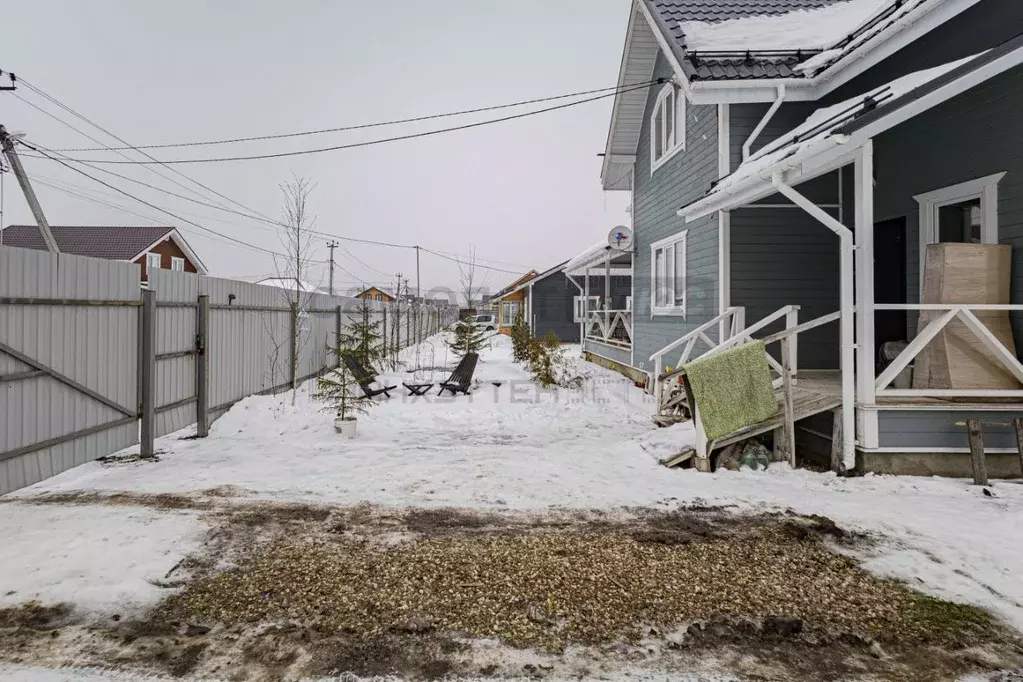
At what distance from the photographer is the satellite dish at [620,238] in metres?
12.8


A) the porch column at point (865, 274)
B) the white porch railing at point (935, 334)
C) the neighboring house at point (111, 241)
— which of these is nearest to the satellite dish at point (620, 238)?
the porch column at point (865, 274)

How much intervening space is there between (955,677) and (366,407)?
808 cm

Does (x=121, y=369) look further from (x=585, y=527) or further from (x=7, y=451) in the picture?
(x=585, y=527)

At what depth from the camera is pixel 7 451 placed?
15.2 feet

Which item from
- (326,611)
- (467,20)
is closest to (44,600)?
(326,611)

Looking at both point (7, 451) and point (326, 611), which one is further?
point (7, 451)

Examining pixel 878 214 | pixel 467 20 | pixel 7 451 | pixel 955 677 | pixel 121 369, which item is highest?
pixel 467 20

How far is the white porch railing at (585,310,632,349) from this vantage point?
1451 cm

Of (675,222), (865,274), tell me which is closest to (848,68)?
(675,222)

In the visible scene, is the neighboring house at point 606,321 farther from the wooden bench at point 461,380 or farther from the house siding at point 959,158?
the house siding at point 959,158

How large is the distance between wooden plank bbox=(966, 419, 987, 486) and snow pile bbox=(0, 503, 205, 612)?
637cm

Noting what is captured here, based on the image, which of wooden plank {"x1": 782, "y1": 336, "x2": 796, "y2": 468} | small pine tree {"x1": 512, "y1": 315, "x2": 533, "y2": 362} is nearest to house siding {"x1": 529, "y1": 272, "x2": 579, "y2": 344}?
small pine tree {"x1": 512, "y1": 315, "x2": 533, "y2": 362}

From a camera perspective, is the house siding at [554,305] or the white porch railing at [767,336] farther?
the house siding at [554,305]

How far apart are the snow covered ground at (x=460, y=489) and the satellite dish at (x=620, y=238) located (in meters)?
5.13
